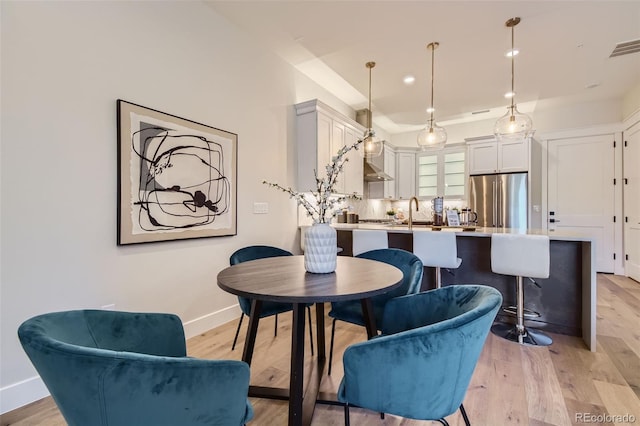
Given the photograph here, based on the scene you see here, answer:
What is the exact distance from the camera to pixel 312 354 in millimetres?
2316

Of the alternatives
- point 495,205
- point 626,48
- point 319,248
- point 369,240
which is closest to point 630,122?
point 626,48

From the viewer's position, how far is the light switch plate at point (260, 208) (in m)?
3.29

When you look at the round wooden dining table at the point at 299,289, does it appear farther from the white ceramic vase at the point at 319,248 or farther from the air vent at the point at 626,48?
the air vent at the point at 626,48

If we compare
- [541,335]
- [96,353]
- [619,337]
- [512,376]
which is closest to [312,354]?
[512,376]

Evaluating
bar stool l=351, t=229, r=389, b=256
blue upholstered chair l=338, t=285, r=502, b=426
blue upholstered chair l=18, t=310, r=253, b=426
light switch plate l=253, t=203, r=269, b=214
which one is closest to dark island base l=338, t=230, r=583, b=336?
bar stool l=351, t=229, r=389, b=256

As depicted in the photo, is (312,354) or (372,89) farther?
(372,89)

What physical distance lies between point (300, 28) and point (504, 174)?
4.44 m

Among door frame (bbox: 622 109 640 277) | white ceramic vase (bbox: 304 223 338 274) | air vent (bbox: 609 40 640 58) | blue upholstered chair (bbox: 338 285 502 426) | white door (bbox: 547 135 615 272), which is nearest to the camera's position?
blue upholstered chair (bbox: 338 285 502 426)

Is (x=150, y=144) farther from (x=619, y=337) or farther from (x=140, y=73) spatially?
(x=619, y=337)

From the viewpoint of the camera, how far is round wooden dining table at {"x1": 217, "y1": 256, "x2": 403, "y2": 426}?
1.21 m

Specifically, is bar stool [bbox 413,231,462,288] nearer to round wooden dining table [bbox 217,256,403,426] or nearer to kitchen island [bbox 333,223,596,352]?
kitchen island [bbox 333,223,596,352]

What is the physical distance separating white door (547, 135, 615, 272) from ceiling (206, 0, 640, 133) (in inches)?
33.5

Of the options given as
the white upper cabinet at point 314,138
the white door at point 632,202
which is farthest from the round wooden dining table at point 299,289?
the white door at point 632,202

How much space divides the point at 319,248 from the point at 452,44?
3.01 m
